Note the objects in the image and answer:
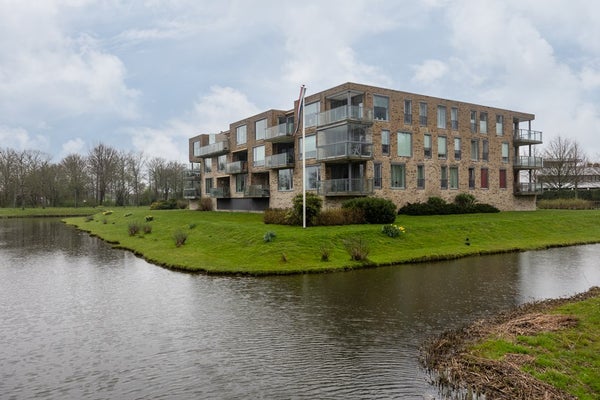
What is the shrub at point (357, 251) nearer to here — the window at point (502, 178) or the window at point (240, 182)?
the window at point (502, 178)

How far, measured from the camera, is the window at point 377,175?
35069 millimetres

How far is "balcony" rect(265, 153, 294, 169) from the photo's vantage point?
4038 cm

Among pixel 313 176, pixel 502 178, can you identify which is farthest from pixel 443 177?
pixel 313 176

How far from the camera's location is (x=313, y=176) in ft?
124

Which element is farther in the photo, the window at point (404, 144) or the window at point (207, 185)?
the window at point (207, 185)

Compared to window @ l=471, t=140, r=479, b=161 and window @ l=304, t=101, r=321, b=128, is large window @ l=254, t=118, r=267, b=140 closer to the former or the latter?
window @ l=304, t=101, r=321, b=128

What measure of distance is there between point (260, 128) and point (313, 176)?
11.5 m

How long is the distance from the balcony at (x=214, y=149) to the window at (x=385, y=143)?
2356 centimetres

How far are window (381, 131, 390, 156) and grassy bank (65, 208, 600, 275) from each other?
295 inches

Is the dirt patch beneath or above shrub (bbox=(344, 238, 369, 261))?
beneath

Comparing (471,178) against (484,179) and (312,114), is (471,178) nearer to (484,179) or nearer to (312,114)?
(484,179)

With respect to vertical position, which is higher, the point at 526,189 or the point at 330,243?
the point at 526,189

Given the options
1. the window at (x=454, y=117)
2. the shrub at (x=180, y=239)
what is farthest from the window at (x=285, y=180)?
the shrub at (x=180, y=239)

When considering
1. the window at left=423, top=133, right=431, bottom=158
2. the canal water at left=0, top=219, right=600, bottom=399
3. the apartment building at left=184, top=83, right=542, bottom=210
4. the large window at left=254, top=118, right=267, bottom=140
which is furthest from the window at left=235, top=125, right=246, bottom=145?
the canal water at left=0, top=219, right=600, bottom=399
